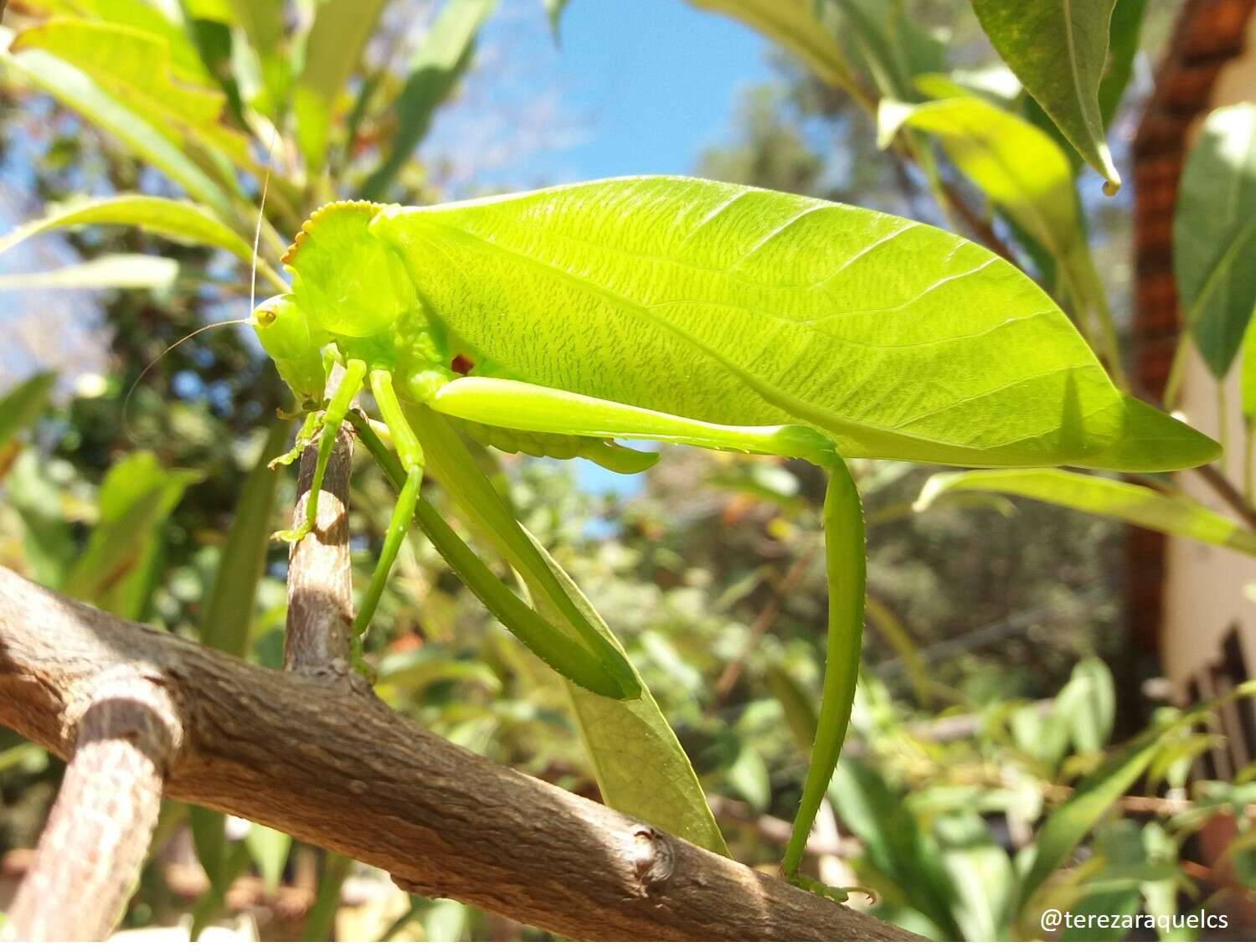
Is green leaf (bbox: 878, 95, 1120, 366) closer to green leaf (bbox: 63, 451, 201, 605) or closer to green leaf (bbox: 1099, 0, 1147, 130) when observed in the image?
green leaf (bbox: 1099, 0, 1147, 130)

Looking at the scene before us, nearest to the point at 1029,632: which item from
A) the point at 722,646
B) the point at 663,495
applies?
the point at 663,495

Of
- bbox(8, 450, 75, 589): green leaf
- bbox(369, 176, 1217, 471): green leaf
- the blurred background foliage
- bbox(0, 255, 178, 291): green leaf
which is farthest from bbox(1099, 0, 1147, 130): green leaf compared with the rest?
bbox(8, 450, 75, 589): green leaf

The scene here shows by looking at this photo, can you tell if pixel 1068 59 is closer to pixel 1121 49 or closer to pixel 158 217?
pixel 1121 49

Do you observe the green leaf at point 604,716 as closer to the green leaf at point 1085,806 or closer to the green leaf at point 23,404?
the green leaf at point 1085,806

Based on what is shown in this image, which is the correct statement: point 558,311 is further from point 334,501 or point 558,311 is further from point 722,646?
point 722,646

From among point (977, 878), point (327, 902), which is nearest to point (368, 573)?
point (327, 902)

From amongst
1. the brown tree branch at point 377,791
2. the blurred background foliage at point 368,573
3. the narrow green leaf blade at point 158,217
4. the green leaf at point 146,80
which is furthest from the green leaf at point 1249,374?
the green leaf at point 146,80
